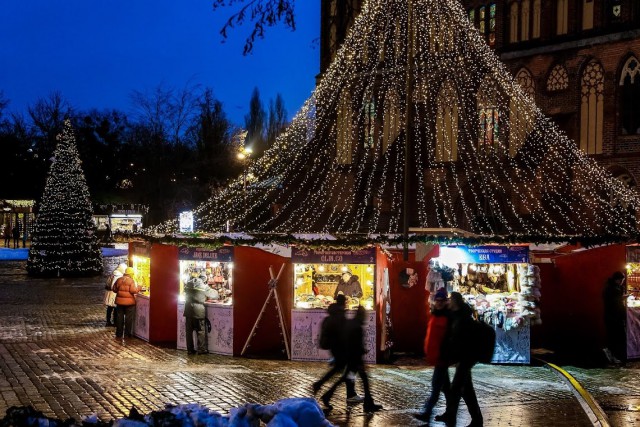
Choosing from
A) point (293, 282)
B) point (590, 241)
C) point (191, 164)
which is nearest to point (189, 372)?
point (293, 282)

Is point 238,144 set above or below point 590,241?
above

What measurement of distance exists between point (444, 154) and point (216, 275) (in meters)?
21.4

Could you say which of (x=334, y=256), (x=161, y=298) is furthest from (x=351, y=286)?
(x=161, y=298)

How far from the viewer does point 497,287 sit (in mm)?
15906

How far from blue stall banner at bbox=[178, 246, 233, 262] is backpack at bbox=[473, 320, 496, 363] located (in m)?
7.27

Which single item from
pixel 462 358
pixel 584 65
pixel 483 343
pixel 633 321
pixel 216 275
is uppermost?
pixel 584 65

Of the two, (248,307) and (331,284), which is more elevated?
(331,284)

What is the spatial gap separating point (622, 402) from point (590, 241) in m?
5.62

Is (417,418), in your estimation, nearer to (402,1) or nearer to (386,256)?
(386,256)

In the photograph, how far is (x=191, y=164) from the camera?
52.5 metres

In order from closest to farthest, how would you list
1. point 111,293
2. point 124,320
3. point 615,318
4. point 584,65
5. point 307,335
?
point 307,335 → point 615,318 → point 124,320 → point 111,293 → point 584,65

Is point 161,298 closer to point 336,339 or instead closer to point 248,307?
point 248,307

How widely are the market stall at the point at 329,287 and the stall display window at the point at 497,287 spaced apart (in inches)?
53.4

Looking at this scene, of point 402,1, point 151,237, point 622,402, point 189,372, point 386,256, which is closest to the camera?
point 622,402
